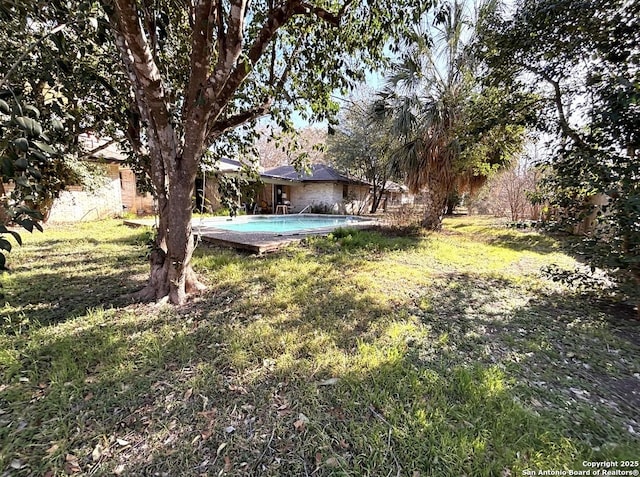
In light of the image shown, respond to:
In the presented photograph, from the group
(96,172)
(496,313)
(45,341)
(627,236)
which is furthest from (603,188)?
(96,172)

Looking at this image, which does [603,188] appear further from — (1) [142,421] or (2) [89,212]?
(2) [89,212]

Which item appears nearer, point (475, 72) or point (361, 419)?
point (361, 419)

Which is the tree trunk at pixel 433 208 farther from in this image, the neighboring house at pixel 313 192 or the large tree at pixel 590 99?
the neighboring house at pixel 313 192

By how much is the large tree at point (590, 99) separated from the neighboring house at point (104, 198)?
39.1 ft

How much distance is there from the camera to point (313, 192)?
20.2 meters

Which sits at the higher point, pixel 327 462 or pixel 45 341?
pixel 45 341

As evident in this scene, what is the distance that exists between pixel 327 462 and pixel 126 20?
12.7ft

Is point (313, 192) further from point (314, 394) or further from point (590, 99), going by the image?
point (314, 394)

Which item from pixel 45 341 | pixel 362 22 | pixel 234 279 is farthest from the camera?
pixel 234 279

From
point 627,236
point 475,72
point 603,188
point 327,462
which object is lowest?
point 327,462

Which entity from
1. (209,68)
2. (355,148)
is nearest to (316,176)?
(355,148)

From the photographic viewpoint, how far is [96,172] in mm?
10375

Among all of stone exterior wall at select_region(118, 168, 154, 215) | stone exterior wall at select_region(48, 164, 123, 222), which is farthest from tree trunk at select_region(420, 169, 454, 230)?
A: stone exterior wall at select_region(118, 168, 154, 215)

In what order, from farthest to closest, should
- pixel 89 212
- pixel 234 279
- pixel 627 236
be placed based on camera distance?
pixel 89 212
pixel 234 279
pixel 627 236
